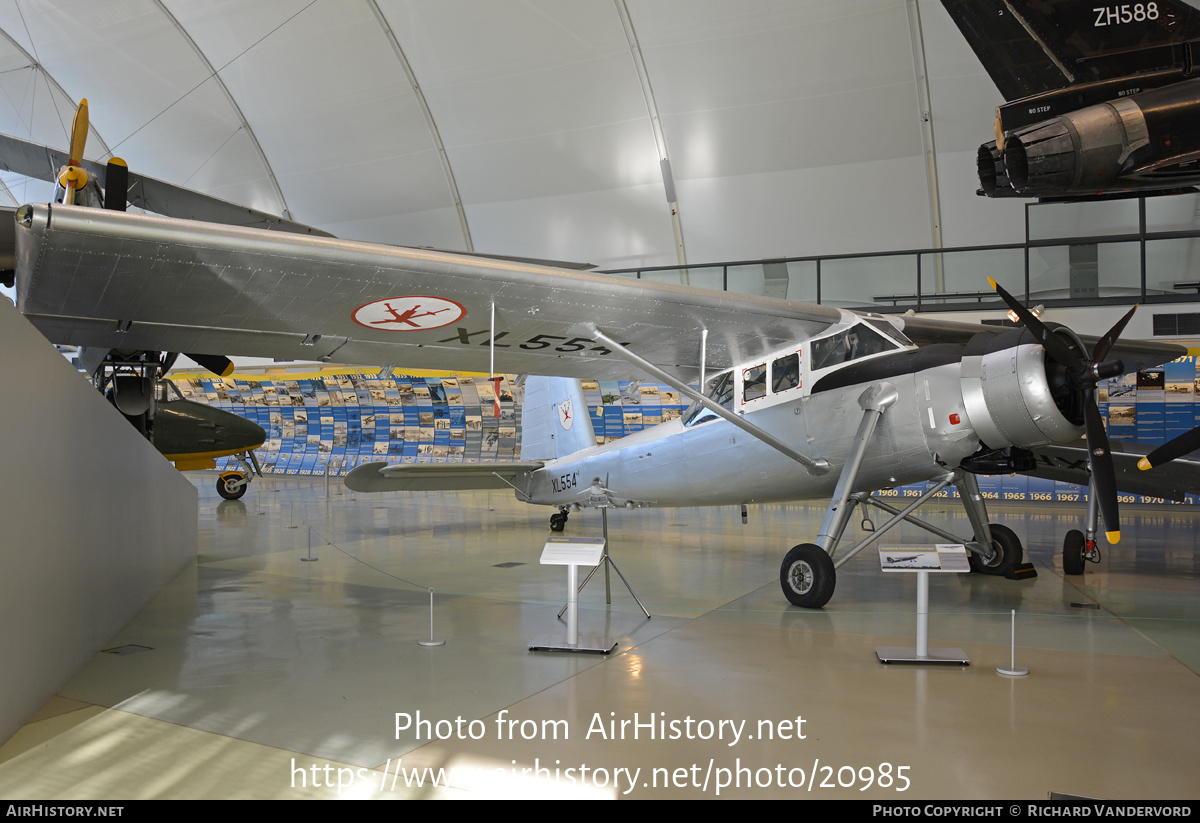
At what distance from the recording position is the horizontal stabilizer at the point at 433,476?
10281 millimetres

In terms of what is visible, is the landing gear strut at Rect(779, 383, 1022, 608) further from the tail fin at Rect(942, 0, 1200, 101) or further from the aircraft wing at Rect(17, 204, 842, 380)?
the tail fin at Rect(942, 0, 1200, 101)

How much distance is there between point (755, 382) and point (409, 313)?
11.1 ft

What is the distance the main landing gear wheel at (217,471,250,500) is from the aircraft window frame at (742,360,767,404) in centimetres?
1378

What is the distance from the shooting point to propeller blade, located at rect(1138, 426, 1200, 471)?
17.9 feet

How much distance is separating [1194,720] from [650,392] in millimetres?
15265

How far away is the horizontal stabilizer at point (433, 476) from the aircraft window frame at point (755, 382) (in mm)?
4489

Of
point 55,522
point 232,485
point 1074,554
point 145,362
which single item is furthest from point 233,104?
point 1074,554

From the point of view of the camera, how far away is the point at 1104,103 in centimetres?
485

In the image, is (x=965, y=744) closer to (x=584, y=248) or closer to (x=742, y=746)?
(x=742, y=746)

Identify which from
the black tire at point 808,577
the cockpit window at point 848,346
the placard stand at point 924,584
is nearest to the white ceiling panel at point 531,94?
the cockpit window at point 848,346

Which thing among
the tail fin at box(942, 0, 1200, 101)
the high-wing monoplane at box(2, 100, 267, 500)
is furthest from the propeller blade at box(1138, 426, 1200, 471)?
the high-wing monoplane at box(2, 100, 267, 500)

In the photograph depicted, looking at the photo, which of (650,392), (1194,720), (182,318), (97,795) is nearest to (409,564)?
(182,318)

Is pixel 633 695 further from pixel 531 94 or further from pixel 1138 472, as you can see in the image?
pixel 531 94

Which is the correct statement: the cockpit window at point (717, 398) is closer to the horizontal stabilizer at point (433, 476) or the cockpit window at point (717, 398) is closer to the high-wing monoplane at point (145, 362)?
the horizontal stabilizer at point (433, 476)
